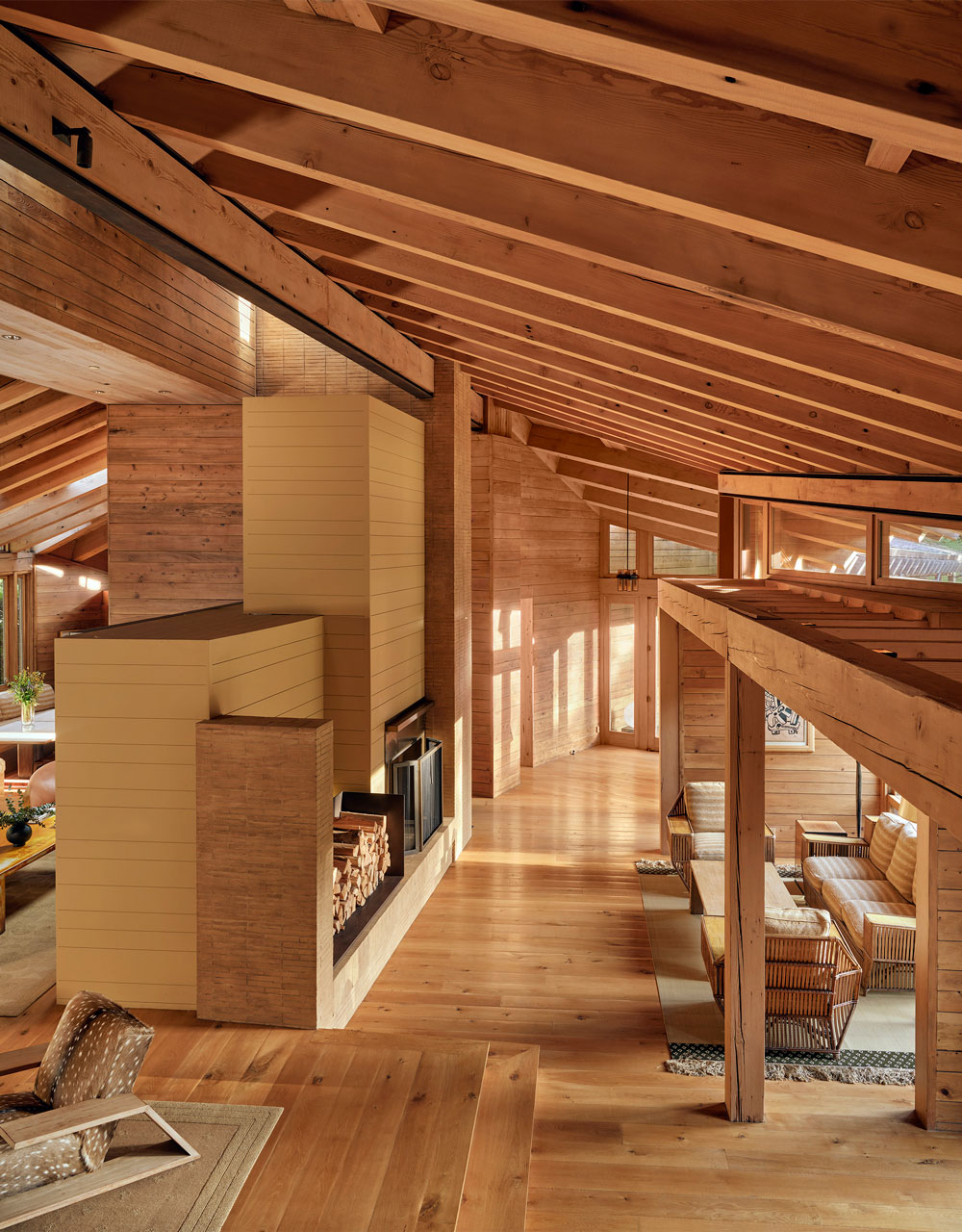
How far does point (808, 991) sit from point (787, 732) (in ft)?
14.5

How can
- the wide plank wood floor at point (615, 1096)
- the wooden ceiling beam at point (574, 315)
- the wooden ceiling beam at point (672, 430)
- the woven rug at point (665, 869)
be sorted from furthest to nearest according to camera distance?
the woven rug at point (665, 869) < the wooden ceiling beam at point (672, 430) < the wide plank wood floor at point (615, 1096) < the wooden ceiling beam at point (574, 315)

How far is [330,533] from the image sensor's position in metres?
6.15

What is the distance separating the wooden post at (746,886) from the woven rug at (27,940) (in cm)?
346

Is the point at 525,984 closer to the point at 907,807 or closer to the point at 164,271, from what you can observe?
the point at 907,807

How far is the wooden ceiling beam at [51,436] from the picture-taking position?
7992mm

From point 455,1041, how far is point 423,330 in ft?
16.1

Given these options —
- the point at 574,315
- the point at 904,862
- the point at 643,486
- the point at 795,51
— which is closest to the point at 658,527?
the point at 643,486

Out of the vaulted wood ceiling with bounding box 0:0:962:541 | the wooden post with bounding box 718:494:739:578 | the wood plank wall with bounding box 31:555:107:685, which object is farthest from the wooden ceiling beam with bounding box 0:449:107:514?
the vaulted wood ceiling with bounding box 0:0:962:541

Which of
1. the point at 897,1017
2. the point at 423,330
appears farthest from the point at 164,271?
the point at 897,1017

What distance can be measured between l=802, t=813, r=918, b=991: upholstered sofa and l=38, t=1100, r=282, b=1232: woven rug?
→ 4.21m

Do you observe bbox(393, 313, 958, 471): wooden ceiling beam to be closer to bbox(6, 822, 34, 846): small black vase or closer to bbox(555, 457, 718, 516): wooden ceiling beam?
bbox(555, 457, 718, 516): wooden ceiling beam

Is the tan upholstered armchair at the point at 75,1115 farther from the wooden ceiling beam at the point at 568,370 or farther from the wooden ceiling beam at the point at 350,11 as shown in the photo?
the wooden ceiling beam at the point at 568,370

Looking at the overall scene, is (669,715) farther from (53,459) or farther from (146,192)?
(146,192)

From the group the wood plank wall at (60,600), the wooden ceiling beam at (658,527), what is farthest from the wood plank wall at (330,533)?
the wooden ceiling beam at (658,527)
